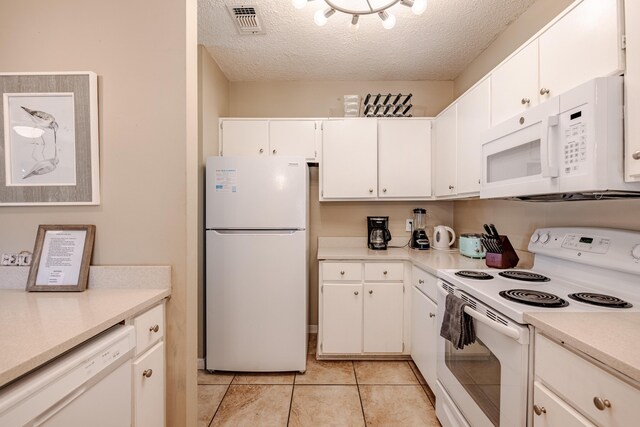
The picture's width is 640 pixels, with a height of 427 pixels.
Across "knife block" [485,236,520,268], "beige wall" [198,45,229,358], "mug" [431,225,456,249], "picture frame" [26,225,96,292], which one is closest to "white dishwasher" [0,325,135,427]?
"picture frame" [26,225,96,292]

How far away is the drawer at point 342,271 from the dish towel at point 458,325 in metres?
0.96

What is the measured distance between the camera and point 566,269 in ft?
4.72

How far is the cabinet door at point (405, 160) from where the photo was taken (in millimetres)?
2617

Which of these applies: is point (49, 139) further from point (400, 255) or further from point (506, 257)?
point (506, 257)

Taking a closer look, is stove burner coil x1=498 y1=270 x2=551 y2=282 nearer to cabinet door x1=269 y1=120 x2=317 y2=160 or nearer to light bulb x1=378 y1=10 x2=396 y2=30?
light bulb x1=378 y1=10 x2=396 y2=30

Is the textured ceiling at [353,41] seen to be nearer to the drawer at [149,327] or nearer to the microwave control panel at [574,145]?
the microwave control panel at [574,145]

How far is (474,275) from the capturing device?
5.07 feet

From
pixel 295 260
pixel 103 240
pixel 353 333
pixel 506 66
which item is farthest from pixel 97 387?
pixel 506 66

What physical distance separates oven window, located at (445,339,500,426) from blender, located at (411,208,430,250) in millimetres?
1267

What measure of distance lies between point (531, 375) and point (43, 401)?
4.76 ft

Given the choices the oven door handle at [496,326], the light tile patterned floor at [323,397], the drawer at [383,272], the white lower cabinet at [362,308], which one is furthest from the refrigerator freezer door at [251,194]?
the oven door handle at [496,326]

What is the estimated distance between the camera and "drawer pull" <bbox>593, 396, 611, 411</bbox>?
0.73 meters

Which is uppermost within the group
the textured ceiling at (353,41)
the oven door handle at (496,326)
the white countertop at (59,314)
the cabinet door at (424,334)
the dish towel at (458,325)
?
the textured ceiling at (353,41)

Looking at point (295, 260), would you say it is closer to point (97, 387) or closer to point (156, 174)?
point (156, 174)
